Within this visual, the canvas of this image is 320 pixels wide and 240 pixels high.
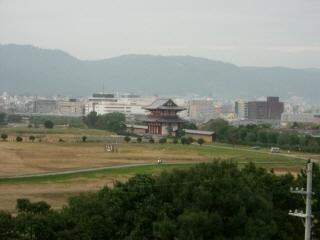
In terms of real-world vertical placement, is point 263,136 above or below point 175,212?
above

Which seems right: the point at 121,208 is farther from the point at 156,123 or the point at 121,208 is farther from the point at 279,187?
the point at 156,123

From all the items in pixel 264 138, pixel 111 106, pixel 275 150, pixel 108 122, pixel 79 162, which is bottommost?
pixel 79 162

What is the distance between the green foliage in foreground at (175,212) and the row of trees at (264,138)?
43.7 meters

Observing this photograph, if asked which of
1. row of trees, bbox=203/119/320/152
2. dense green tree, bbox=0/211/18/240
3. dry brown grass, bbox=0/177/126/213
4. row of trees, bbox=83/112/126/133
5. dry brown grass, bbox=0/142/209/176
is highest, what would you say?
row of trees, bbox=83/112/126/133

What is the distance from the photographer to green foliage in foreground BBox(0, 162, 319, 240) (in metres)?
16.5

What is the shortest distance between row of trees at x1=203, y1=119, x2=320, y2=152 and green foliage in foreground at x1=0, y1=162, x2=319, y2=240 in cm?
4366

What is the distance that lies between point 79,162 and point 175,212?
2801 cm

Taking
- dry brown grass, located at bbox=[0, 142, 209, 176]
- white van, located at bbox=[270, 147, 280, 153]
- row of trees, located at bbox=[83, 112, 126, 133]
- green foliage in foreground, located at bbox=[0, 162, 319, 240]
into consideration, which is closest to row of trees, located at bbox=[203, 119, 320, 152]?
white van, located at bbox=[270, 147, 280, 153]

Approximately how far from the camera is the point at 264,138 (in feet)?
239

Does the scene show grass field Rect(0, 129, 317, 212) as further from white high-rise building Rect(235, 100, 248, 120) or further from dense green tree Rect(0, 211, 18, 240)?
white high-rise building Rect(235, 100, 248, 120)

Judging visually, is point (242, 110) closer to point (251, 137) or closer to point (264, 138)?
point (251, 137)

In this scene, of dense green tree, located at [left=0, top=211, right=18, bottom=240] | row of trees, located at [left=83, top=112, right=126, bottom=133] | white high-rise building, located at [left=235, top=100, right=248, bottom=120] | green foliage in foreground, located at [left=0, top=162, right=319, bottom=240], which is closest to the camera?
dense green tree, located at [left=0, top=211, right=18, bottom=240]

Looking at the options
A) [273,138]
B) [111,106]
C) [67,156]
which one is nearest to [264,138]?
[273,138]

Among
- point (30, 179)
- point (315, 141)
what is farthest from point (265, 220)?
point (315, 141)
